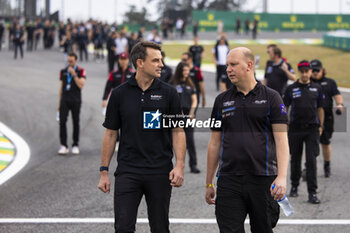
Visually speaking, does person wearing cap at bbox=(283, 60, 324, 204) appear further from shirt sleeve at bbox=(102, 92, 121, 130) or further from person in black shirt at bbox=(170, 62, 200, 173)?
shirt sleeve at bbox=(102, 92, 121, 130)

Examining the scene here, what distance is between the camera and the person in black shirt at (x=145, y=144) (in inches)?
201

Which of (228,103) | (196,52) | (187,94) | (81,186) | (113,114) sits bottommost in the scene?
(81,186)

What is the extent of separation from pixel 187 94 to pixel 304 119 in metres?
2.68

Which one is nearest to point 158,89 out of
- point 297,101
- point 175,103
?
point 175,103

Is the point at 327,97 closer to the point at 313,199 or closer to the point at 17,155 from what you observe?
the point at 313,199

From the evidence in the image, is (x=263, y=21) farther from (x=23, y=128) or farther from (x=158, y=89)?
(x=158, y=89)

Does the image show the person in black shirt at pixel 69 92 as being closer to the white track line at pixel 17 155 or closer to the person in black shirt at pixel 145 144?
the white track line at pixel 17 155

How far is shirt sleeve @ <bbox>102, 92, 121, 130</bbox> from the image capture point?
5.27 m

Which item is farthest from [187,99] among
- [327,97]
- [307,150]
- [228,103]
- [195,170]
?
[228,103]

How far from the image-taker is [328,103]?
10609mm

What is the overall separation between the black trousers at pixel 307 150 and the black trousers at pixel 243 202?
12.3 feet

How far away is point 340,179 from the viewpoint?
10031 millimetres

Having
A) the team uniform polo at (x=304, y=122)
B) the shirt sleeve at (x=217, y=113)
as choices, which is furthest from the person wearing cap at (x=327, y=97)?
the shirt sleeve at (x=217, y=113)

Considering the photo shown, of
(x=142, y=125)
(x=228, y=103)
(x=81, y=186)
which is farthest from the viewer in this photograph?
(x=81, y=186)
